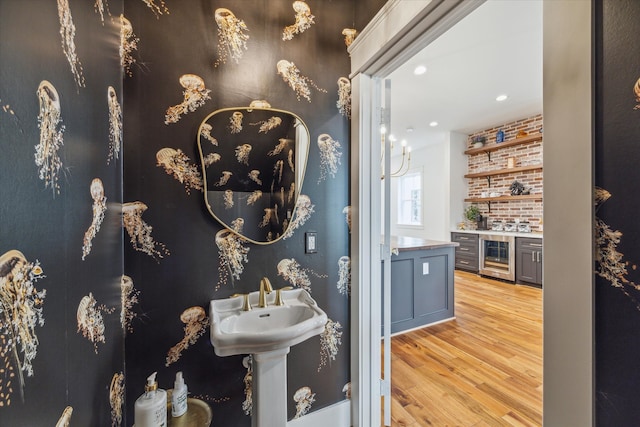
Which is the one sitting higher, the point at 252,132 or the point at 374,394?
the point at 252,132

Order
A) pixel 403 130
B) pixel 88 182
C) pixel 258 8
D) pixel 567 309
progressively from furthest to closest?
pixel 403 130
pixel 258 8
pixel 88 182
pixel 567 309

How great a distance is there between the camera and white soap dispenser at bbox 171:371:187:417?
1.13 m

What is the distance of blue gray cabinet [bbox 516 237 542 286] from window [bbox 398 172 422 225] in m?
2.46

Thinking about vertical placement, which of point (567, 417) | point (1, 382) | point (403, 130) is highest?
point (403, 130)

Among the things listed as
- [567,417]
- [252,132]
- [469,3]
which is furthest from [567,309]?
[252,132]

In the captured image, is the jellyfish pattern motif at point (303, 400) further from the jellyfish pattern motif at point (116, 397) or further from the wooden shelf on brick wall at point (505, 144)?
the wooden shelf on brick wall at point (505, 144)

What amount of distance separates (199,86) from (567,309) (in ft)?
5.39

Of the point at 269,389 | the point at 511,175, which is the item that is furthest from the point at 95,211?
the point at 511,175

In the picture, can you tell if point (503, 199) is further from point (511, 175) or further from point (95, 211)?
point (95, 211)

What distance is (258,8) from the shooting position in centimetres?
138

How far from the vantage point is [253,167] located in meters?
1.42

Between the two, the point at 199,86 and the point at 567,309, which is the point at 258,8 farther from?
the point at 567,309

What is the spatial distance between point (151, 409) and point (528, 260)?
5.14m

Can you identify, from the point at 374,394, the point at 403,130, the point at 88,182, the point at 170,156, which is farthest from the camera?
the point at 403,130
